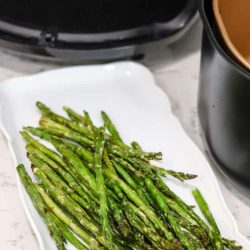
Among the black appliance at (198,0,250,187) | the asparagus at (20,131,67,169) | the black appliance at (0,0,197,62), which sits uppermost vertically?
the black appliance at (0,0,197,62)

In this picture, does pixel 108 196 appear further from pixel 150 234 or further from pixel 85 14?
pixel 85 14

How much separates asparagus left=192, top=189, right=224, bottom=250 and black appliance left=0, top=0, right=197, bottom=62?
0.36 meters

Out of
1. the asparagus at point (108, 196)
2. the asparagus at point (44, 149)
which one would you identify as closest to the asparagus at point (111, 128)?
the asparagus at point (108, 196)

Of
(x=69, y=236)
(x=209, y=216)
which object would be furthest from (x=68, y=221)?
(x=209, y=216)

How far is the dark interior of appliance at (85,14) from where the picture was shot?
1344 mm

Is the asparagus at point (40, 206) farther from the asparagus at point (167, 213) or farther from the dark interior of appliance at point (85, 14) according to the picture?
the dark interior of appliance at point (85, 14)

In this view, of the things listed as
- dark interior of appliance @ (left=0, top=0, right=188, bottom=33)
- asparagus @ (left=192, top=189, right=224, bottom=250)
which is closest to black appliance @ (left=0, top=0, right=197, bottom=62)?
dark interior of appliance @ (left=0, top=0, right=188, bottom=33)

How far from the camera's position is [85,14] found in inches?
53.6

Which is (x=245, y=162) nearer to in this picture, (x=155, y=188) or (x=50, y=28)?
(x=155, y=188)

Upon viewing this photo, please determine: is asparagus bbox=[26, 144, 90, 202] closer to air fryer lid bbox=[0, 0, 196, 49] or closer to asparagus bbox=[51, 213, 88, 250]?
asparagus bbox=[51, 213, 88, 250]

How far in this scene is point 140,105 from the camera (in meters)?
1.38

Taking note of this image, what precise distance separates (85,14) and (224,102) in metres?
0.40

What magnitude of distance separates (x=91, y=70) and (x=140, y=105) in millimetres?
135

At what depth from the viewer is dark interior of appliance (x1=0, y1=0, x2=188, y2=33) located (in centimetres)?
134
